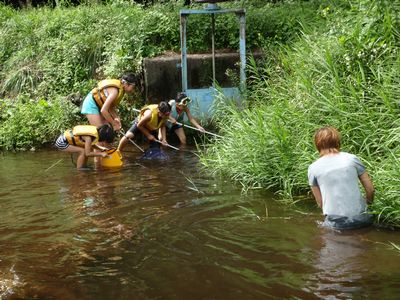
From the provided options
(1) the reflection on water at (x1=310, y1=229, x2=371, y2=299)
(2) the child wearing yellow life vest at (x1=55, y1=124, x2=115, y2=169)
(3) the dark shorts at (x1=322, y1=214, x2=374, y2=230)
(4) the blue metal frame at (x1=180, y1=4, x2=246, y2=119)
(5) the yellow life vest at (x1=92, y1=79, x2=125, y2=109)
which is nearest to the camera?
(1) the reflection on water at (x1=310, y1=229, x2=371, y2=299)

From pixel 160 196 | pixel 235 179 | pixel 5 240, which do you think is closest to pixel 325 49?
pixel 235 179

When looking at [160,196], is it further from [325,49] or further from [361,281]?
[361,281]

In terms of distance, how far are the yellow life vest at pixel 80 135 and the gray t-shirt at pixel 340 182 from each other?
405 cm

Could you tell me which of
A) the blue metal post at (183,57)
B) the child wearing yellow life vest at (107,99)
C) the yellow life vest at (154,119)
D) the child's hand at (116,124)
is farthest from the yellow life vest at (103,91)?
the blue metal post at (183,57)

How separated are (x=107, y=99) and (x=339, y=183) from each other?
4.63 metres

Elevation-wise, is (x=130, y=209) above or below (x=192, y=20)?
below

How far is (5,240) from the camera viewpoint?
5078mm

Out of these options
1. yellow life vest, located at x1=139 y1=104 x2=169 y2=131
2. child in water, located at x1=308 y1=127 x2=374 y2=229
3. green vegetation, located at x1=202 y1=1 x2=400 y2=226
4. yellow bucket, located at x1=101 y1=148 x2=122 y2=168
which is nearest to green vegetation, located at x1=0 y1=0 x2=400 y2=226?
green vegetation, located at x1=202 y1=1 x2=400 y2=226

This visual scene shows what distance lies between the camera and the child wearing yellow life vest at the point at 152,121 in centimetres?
855

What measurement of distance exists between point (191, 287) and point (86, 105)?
→ 542 centimetres

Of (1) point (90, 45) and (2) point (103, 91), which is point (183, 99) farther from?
(1) point (90, 45)

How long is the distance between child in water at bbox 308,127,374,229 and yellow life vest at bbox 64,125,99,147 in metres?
4.05

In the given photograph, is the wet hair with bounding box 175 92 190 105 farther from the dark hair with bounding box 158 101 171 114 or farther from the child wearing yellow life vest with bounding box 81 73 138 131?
the child wearing yellow life vest with bounding box 81 73 138 131

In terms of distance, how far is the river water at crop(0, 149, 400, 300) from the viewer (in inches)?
152
